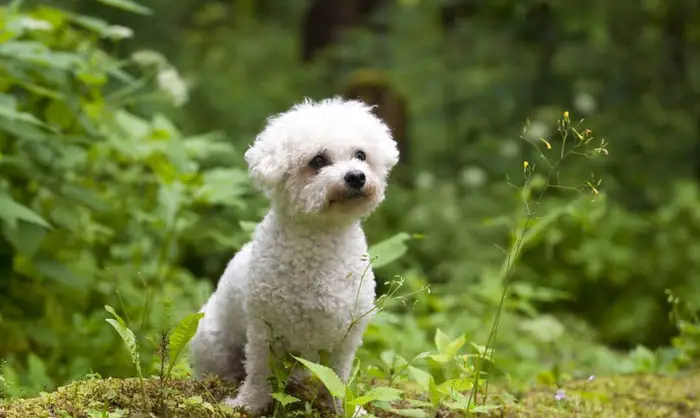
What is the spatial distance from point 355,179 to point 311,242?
0.98 feet

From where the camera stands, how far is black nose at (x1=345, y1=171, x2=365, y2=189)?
2967mm

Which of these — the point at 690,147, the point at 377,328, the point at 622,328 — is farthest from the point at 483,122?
the point at 377,328

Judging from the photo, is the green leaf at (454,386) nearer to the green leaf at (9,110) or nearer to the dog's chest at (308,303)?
the dog's chest at (308,303)

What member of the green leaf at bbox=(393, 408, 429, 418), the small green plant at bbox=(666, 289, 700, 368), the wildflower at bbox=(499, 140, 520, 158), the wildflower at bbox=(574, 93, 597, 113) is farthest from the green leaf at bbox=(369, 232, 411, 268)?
the wildflower at bbox=(499, 140, 520, 158)

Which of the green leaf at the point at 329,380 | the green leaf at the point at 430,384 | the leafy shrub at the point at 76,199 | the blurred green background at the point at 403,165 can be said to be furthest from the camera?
the blurred green background at the point at 403,165

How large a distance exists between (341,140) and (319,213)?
286 millimetres

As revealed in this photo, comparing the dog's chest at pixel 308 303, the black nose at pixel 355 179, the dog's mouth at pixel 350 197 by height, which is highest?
the black nose at pixel 355 179

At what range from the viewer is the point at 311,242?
10.1 ft

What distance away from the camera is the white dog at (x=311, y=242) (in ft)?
9.88

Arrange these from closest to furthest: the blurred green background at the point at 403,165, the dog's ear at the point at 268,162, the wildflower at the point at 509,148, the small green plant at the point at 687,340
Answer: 1. the dog's ear at the point at 268,162
2. the small green plant at the point at 687,340
3. the blurred green background at the point at 403,165
4. the wildflower at the point at 509,148

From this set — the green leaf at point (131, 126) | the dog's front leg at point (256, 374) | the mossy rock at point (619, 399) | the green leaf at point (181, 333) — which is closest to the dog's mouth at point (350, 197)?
the dog's front leg at point (256, 374)

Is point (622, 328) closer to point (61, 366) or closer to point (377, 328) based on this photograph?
point (377, 328)

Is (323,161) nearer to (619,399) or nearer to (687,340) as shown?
(619,399)

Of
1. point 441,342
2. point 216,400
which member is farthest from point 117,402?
point 441,342
